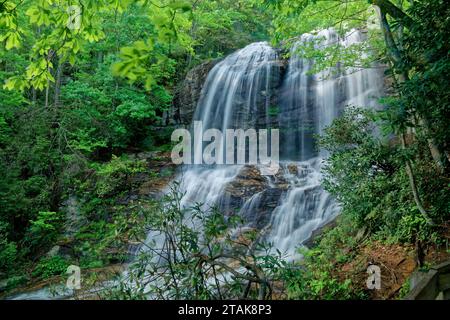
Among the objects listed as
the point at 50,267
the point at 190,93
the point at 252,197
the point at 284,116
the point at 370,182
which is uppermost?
the point at 190,93

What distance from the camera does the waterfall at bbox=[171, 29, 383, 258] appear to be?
29.8 feet

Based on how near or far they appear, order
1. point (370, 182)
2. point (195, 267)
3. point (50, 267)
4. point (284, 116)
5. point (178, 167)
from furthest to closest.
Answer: point (284, 116) < point (178, 167) < point (50, 267) < point (370, 182) < point (195, 267)

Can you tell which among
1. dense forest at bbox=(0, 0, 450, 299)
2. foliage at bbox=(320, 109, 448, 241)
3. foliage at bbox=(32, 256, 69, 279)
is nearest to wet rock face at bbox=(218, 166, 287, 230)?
dense forest at bbox=(0, 0, 450, 299)

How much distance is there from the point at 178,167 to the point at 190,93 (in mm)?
4297

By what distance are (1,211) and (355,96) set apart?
12.5 m

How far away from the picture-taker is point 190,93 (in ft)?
52.6

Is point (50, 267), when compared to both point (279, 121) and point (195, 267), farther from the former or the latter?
point (279, 121)

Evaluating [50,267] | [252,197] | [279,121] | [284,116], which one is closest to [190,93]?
[279,121]

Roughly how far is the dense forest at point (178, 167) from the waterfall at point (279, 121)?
0.80 metres
